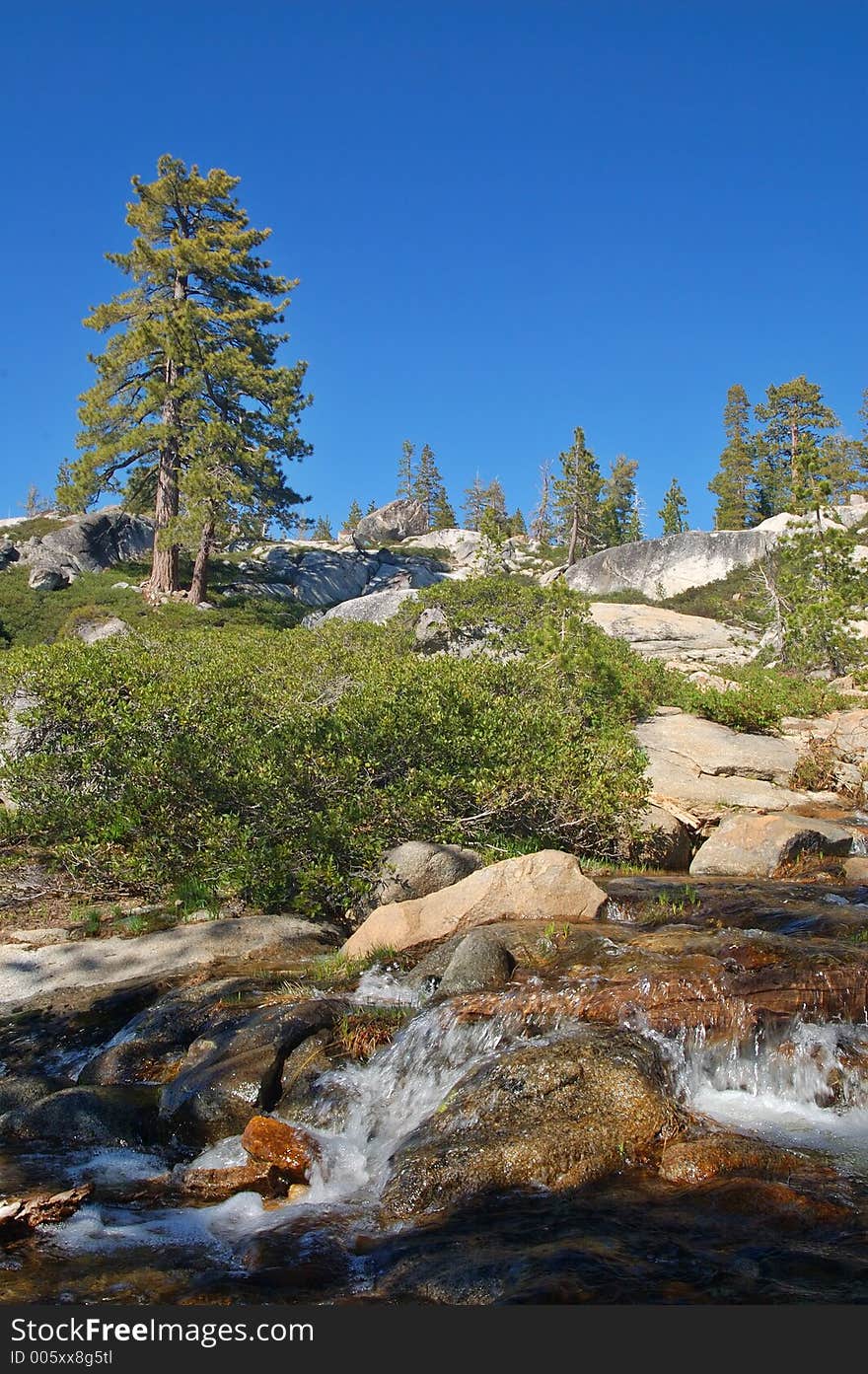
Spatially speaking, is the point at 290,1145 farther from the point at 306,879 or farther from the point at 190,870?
the point at 190,870

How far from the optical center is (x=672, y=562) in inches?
2121

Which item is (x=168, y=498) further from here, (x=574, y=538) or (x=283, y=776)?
(x=574, y=538)

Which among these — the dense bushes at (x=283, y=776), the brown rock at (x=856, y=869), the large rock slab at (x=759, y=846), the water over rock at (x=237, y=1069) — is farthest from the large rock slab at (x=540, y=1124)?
the brown rock at (x=856, y=869)

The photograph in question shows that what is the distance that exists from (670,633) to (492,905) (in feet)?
105

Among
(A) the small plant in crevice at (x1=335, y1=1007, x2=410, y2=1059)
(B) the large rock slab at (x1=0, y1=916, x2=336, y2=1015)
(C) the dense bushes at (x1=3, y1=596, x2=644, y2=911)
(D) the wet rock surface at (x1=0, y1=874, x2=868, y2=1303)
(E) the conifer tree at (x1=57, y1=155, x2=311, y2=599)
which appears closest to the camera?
(D) the wet rock surface at (x1=0, y1=874, x2=868, y2=1303)

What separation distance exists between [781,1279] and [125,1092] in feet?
17.8

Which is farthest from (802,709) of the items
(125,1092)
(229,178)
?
(229,178)

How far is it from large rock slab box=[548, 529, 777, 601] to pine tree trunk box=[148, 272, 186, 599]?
2319 cm

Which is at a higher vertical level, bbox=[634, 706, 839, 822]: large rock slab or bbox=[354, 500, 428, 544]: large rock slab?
bbox=[354, 500, 428, 544]: large rock slab

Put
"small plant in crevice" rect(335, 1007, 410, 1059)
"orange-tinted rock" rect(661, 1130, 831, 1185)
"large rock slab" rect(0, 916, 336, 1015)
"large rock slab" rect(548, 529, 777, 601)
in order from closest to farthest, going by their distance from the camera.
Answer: "orange-tinted rock" rect(661, 1130, 831, 1185), "small plant in crevice" rect(335, 1007, 410, 1059), "large rock slab" rect(0, 916, 336, 1015), "large rock slab" rect(548, 529, 777, 601)

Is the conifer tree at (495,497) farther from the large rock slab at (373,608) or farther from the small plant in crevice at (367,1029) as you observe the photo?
the small plant in crevice at (367,1029)

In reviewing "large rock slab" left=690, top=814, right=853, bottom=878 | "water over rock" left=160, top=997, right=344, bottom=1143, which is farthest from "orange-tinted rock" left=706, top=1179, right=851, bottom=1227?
"large rock slab" left=690, top=814, right=853, bottom=878

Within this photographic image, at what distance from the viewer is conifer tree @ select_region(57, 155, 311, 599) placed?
114ft

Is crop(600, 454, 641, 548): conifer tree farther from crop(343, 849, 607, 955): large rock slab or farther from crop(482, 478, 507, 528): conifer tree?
crop(343, 849, 607, 955): large rock slab
